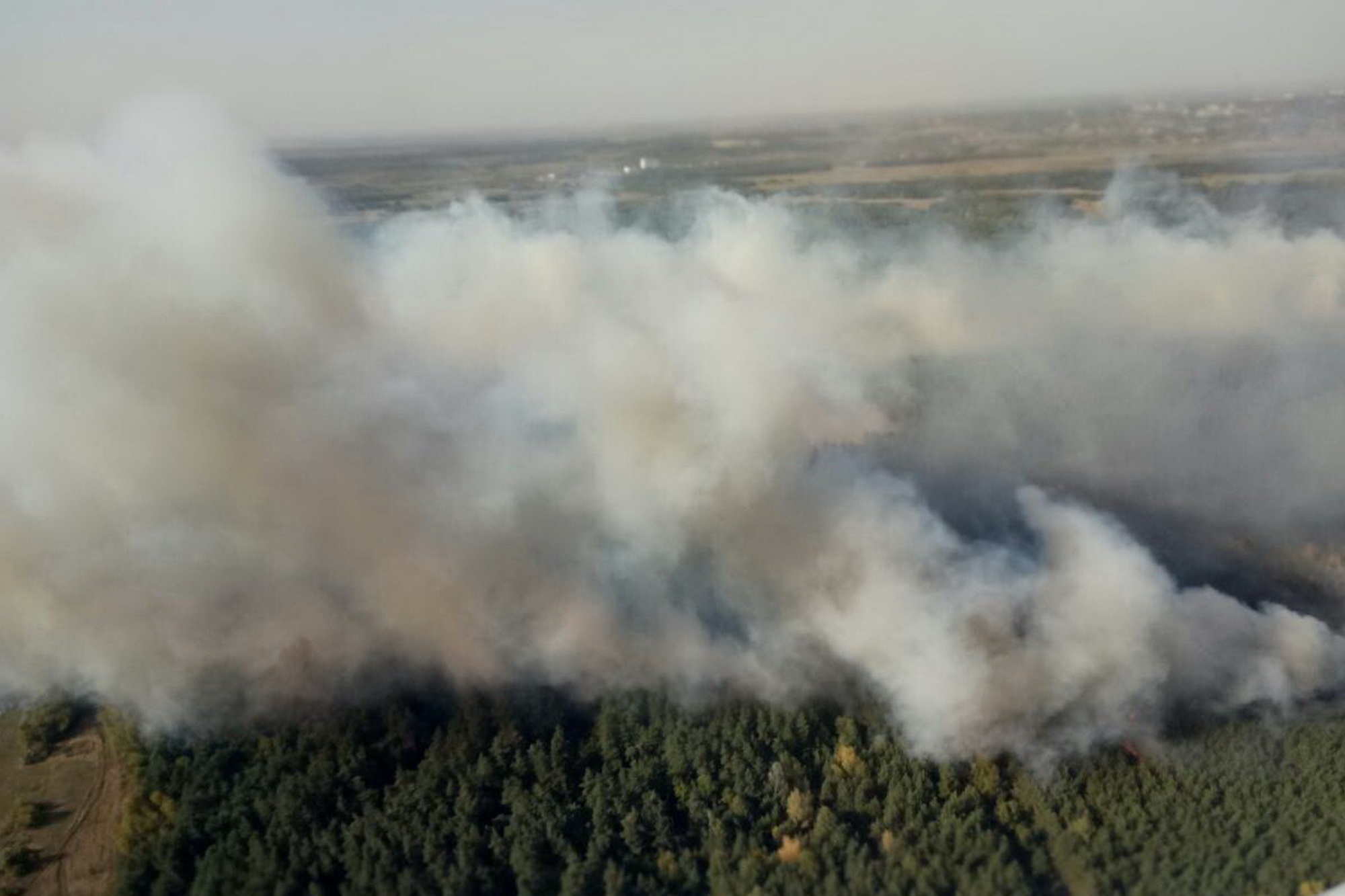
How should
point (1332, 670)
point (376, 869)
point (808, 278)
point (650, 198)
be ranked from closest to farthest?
point (376, 869), point (1332, 670), point (808, 278), point (650, 198)

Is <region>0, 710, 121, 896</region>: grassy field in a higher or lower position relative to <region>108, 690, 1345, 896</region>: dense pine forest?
lower

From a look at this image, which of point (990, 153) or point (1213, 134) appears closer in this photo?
point (1213, 134)

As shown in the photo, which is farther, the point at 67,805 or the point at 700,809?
the point at 67,805

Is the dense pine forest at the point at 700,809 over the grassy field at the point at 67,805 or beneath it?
over

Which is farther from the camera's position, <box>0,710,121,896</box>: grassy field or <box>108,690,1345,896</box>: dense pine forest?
<box>0,710,121,896</box>: grassy field

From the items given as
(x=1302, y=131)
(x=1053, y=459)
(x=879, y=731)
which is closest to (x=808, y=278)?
(x=1053, y=459)

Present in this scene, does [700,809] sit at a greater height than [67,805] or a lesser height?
greater

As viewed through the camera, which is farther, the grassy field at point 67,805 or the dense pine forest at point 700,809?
the grassy field at point 67,805

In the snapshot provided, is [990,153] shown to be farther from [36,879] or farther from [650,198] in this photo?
[36,879]
